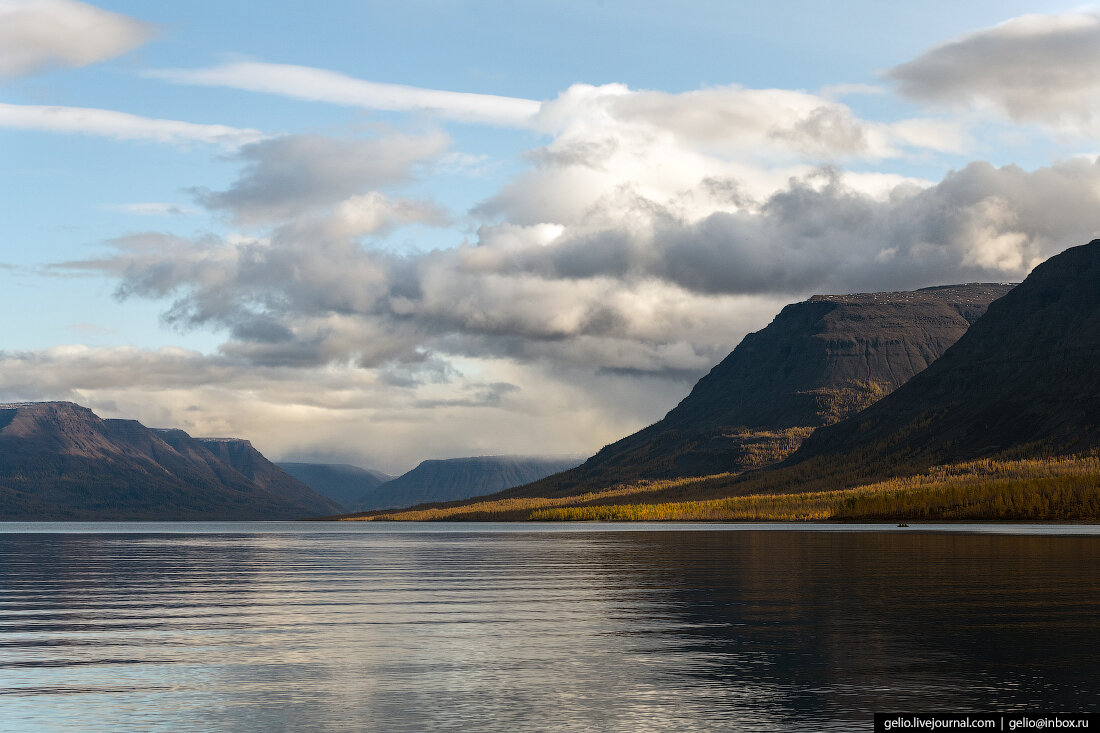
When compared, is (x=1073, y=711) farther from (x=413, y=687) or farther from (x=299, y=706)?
(x=299, y=706)

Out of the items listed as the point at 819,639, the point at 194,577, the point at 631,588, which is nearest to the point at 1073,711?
the point at 819,639

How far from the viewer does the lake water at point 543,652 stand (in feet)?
92.4

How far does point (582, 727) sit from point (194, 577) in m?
63.9

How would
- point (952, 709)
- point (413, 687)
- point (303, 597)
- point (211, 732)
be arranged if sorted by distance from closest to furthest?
point (211, 732) < point (952, 709) < point (413, 687) < point (303, 597)

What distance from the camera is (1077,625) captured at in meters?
44.6

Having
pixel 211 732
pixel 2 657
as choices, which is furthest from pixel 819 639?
pixel 2 657

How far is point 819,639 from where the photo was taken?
41.3 m

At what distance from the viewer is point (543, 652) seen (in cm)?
3831

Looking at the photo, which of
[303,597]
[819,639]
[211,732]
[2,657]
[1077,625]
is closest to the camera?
[211,732]

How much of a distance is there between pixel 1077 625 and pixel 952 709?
19593 mm

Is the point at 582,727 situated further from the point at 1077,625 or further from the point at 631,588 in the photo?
the point at 631,588

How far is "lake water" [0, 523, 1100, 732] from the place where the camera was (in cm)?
2817

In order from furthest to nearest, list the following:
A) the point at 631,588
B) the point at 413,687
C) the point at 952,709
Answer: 1. the point at 631,588
2. the point at 413,687
3. the point at 952,709

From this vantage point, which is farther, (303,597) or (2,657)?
(303,597)
